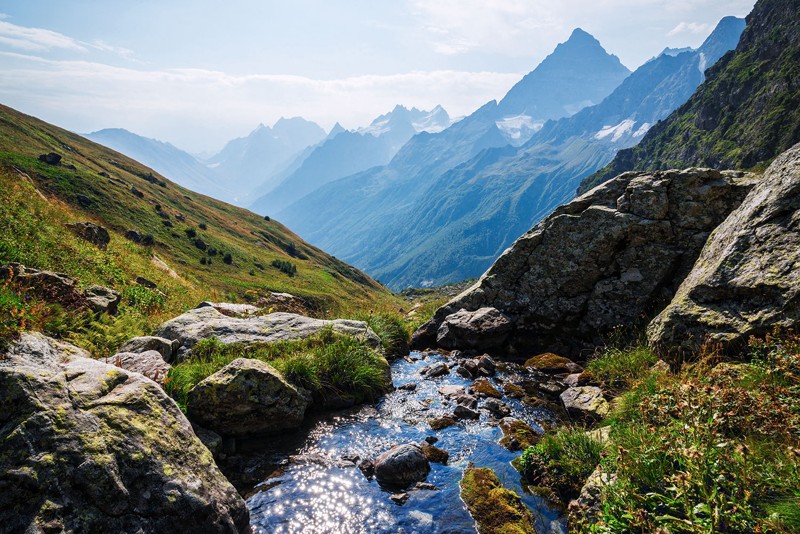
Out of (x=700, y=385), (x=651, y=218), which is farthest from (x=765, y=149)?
(x=700, y=385)

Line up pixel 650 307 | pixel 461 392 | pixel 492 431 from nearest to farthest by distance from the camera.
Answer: pixel 492 431, pixel 461 392, pixel 650 307

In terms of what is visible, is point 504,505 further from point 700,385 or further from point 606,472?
point 700,385

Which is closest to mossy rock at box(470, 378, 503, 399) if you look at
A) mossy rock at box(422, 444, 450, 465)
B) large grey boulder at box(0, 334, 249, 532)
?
mossy rock at box(422, 444, 450, 465)

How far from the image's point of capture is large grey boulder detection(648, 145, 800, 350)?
10.0 metres

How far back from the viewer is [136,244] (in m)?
50.2

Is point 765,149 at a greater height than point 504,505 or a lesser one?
greater

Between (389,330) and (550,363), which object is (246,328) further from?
(550,363)

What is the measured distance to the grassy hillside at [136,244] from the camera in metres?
20.0

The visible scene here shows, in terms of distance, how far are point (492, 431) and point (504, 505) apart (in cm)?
331

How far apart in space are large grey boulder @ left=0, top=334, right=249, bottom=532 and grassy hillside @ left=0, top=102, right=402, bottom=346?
2171 millimetres

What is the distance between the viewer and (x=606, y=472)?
287 inches

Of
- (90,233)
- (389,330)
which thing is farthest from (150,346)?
(90,233)

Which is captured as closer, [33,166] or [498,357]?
[498,357]

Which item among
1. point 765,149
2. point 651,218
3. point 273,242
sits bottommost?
point 273,242
